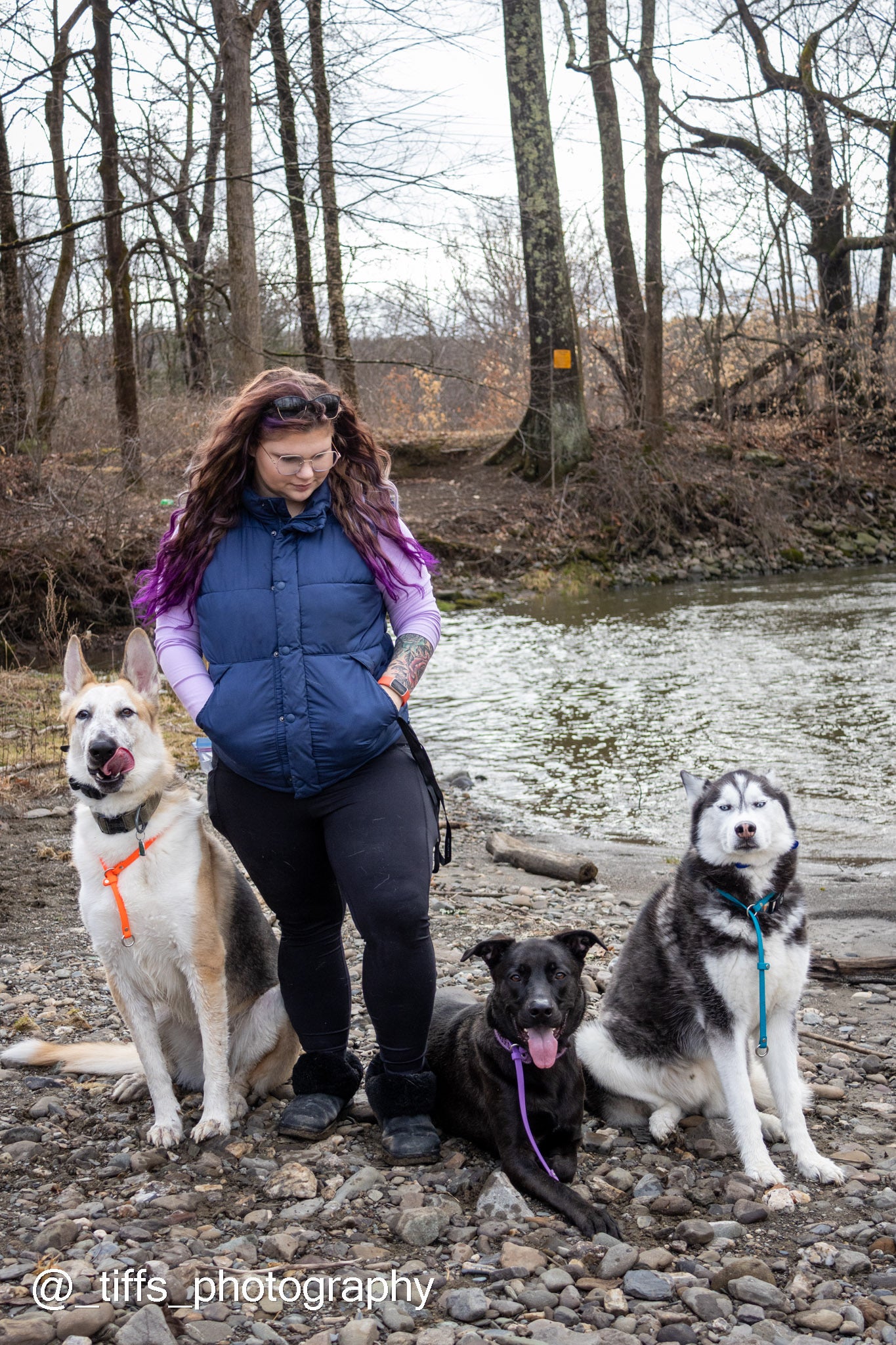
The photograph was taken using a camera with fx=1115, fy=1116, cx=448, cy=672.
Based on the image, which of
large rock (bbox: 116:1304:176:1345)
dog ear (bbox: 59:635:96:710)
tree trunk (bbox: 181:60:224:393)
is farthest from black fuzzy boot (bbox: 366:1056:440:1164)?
tree trunk (bbox: 181:60:224:393)

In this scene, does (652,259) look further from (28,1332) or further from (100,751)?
(28,1332)

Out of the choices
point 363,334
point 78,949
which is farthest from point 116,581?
point 363,334

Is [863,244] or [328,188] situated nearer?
[328,188]

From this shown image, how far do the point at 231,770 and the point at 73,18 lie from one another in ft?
63.1

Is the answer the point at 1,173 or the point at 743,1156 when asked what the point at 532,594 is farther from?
the point at 743,1156

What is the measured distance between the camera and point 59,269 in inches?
758

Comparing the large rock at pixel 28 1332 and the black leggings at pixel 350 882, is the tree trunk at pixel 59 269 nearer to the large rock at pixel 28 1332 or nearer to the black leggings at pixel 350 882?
the black leggings at pixel 350 882

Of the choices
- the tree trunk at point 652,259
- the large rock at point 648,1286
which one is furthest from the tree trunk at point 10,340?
the large rock at point 648,1286

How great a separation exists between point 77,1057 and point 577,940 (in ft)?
6.38

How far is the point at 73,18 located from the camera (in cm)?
1836

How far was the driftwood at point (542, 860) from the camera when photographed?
6.86 meters

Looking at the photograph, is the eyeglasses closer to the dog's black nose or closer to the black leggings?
the black leggings

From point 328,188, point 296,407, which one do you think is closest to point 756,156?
point 328,188

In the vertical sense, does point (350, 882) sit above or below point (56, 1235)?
above
